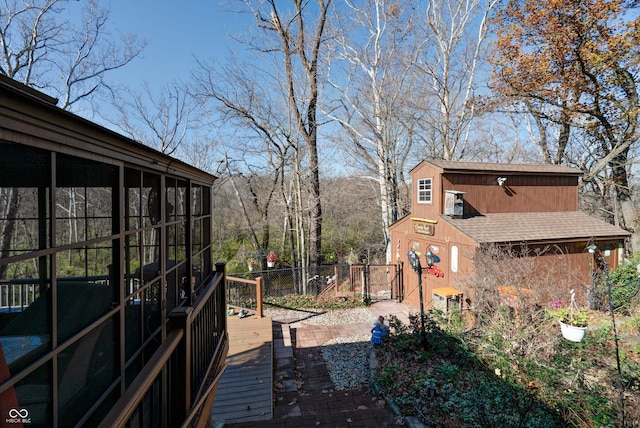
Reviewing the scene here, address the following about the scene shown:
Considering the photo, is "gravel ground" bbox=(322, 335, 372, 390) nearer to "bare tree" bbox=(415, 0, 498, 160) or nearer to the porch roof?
the porch roof

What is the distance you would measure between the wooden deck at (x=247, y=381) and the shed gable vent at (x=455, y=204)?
7275 mm

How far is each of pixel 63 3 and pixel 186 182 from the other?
11844 millimetres

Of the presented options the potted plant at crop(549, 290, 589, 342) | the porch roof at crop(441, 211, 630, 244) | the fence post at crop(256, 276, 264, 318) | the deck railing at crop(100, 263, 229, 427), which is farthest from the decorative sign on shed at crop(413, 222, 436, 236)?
the deck railing at crop(100, 263, 229, 427)

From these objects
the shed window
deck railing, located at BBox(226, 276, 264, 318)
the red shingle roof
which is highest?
the red shingle roof

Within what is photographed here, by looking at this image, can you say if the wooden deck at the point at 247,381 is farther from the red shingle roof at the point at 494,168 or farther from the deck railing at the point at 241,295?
the red shingle roof at the point at 494,168

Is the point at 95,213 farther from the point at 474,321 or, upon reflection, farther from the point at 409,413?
the point at 474,321

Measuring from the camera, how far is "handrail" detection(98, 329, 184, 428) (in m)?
1.32

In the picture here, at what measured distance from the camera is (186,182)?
127 inches

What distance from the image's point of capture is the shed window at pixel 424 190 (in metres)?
11.5

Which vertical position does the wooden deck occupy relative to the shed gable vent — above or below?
below

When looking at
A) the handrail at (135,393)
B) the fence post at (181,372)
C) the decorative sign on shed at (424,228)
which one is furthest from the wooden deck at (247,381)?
the decorative sign on shed at (424,228)

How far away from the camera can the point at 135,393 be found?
4.90ft

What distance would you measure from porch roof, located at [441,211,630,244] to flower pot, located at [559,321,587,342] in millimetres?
3891

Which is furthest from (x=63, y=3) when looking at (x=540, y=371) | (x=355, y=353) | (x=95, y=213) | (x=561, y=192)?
(x=561, y=192)
